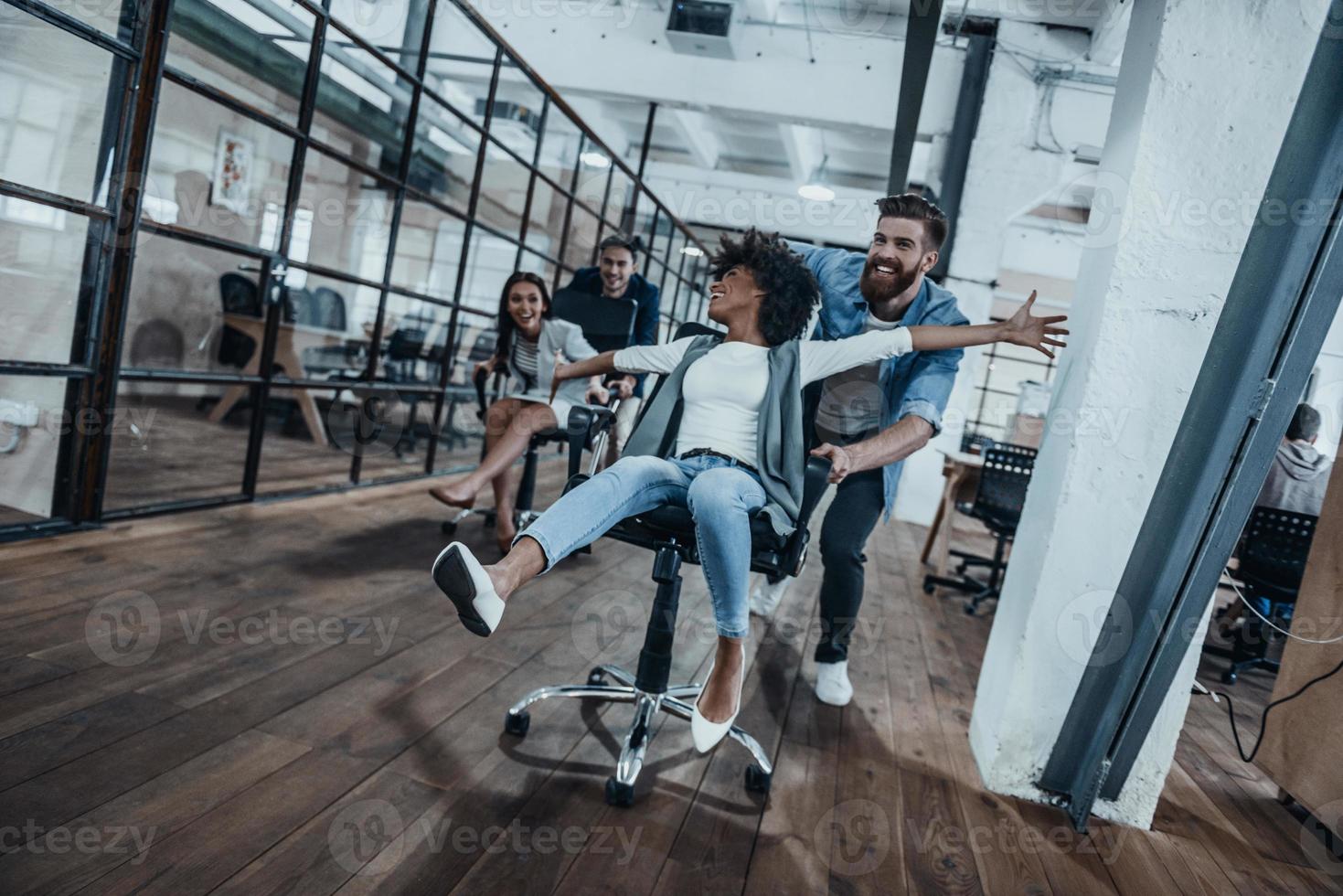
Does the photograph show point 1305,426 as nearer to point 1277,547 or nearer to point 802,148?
point 1277,547

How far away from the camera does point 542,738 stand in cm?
163

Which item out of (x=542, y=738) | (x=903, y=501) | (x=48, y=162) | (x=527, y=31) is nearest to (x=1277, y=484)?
(x=903, y=501)

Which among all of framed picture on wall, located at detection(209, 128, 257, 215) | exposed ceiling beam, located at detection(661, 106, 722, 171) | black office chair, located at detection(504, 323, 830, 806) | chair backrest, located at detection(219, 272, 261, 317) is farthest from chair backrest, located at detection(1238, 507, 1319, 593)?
exposed ceiling beam, located at detection(661, 106, 722, 171)

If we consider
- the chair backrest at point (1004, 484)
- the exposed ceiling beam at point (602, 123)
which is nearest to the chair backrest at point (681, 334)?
the chair backrest at point (1004, 484)

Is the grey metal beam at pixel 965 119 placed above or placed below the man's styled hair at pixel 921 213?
above

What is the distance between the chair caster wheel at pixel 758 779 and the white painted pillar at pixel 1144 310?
1.81ft

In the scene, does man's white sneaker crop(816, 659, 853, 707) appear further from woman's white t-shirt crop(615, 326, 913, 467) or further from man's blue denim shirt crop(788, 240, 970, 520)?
woman's white t-shirt crop(615, 326, 913, 467)

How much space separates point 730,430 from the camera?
174 centimetres

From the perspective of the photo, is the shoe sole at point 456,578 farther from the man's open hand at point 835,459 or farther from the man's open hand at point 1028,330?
the man's open hand at point 1028,330

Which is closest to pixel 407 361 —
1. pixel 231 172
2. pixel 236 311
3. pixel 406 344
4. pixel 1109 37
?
pixel 406 344

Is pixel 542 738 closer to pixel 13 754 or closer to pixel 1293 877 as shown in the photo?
pixel 13 754

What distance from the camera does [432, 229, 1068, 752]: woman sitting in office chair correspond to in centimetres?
146

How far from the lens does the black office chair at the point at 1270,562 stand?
3240mm

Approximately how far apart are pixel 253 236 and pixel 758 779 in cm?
424
